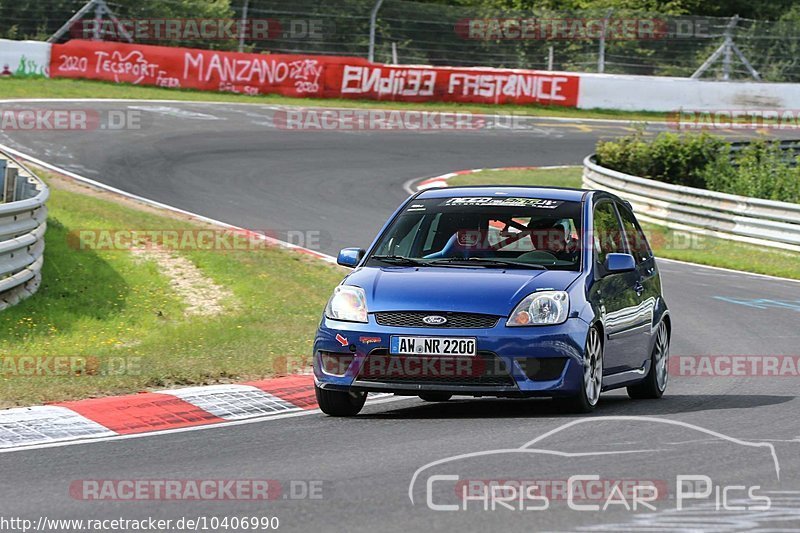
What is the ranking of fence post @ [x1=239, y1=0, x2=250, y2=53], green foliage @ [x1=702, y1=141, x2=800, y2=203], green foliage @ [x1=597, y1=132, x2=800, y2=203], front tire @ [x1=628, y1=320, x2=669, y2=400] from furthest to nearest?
fence post @ [x1=239, y1=0, x2=250, y2=53], green foliage @ [x1=597, y1=132, x2=800, y2=203], green foliage @ [x1=702, y1=141, x2=800, y2=203], front tire @ [x1=628, y1=320, x2=669, y2=400]

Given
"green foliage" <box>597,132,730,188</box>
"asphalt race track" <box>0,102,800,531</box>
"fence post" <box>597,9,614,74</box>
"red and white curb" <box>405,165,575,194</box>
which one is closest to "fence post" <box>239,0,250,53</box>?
"fence post" <box>597,9,614,74</box>

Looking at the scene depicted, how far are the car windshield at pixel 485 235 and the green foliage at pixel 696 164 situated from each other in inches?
719

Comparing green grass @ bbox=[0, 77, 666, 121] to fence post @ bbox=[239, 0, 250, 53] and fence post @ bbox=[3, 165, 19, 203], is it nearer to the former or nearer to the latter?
fence post @ bbox=[239, 0, 250, 53]

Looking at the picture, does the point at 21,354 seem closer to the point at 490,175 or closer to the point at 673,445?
the point at 673,445

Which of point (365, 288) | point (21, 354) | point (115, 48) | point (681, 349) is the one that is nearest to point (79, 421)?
point (365, 288)

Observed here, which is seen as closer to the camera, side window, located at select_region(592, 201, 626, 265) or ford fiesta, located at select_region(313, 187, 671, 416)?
ford fiesta, located at select_region(313, 187, 671, 416)

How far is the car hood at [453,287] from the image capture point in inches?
343

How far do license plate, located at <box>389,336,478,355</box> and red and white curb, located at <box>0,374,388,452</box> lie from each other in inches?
47.7

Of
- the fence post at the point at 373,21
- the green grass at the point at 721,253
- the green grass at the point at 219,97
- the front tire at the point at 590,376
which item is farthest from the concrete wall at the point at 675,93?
the front tire at the point at 590,376

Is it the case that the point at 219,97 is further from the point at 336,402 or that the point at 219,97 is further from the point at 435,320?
the point at 435,320

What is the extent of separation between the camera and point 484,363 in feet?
28.2

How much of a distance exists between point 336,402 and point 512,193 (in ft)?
6.94

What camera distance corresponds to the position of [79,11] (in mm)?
36750

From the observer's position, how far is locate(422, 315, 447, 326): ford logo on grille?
8.65 m
